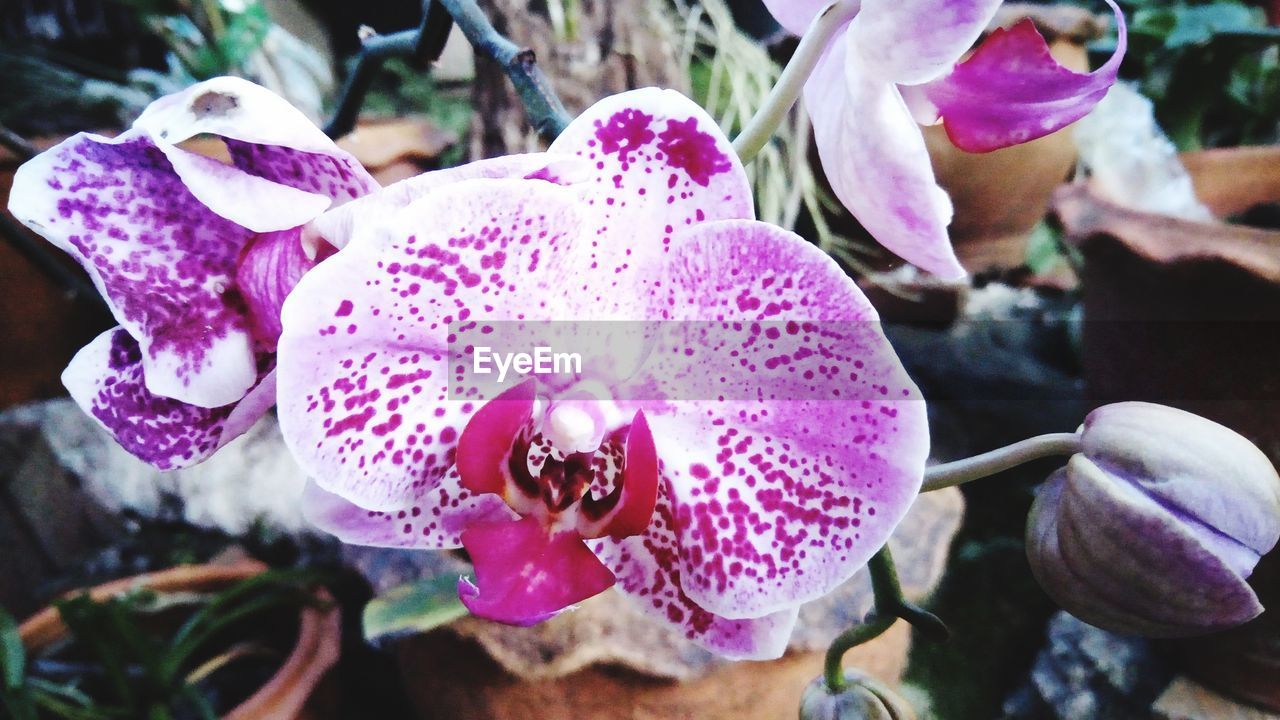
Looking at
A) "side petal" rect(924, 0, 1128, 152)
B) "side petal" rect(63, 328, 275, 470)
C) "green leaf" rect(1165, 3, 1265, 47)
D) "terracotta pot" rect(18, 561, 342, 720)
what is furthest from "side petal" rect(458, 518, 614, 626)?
"green leaf" rect(1165, 3, 1265, 47)

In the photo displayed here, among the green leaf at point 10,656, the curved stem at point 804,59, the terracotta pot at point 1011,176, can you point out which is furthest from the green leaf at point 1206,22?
the green leaf at point 10,656

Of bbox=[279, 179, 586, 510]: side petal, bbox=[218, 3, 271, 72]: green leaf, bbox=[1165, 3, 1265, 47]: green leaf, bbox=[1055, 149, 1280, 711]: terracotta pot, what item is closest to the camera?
bbox=[279, 179, 586, 510]: side petal

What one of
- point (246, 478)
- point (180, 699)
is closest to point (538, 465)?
point (180, 699)

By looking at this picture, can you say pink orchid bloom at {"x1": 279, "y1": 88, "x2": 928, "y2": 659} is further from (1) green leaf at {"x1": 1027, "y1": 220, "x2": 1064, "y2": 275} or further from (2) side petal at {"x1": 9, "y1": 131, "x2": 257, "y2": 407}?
(1) green leaf at {"x1": 1027, "y1": 220, "x2": 1064, "y2": 275}

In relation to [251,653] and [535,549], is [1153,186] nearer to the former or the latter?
[535,549]

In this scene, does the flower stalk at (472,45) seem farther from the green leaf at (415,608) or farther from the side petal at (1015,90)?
the green leaf at (415,608)

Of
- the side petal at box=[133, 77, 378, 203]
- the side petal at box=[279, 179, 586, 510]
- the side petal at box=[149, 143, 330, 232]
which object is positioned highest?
the side petal at box=[133, 77, 378, 203]

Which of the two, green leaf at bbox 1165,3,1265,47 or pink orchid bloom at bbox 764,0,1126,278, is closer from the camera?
pink orchid bloom at bbox 764,0,1126,278
